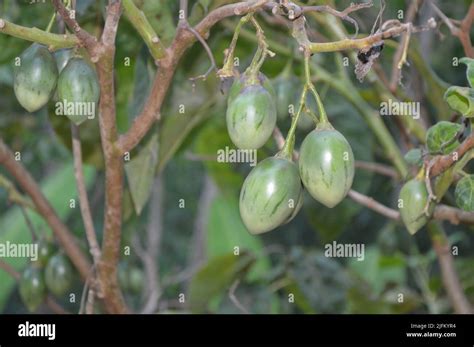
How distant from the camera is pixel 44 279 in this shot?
137 cm

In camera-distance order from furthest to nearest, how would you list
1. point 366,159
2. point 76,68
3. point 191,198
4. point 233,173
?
point 191,198
point 233,173
point 366,159
point 76,68

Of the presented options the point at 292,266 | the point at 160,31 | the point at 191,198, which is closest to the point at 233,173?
the point at 292,266

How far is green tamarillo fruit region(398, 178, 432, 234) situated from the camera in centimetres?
102

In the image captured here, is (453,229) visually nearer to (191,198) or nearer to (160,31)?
(160,31)

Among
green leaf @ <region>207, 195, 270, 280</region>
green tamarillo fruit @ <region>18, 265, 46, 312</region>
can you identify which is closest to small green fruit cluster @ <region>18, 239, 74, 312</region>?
green tamarillo fruit @ <region>18, 265, 46, 312</region>

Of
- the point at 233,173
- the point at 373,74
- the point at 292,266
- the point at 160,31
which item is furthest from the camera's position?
the point at 233,173

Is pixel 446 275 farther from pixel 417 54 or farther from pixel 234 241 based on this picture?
pixel 234 241

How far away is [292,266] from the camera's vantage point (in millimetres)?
1842

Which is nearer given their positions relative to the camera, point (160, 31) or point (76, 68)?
point (76, 68)

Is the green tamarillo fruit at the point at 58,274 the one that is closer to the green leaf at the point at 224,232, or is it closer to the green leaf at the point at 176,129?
the green leaf at the point at 176,129

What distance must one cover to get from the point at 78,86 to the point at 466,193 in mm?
454
